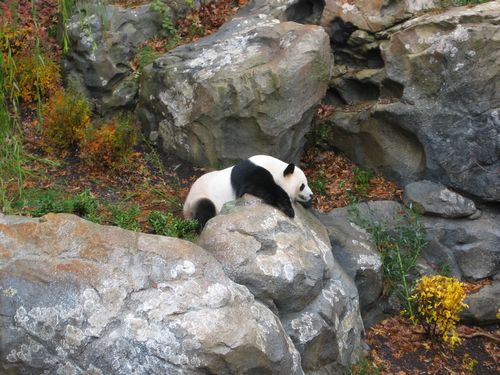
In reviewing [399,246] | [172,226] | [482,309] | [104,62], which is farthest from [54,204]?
[482,309]

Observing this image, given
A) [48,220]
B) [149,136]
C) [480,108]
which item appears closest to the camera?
[48,220]

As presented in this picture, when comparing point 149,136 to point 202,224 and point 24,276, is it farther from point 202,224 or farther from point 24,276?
Result: point 24,276

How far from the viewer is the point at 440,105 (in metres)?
8.98

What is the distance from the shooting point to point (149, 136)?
9.89 metres

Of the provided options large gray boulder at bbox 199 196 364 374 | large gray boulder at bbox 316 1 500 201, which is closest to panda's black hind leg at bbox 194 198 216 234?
large gray boulder at bbox 199 196 364 374

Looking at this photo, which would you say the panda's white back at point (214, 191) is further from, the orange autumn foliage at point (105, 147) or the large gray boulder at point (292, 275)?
the orange autumn foliage at point (105, 147)

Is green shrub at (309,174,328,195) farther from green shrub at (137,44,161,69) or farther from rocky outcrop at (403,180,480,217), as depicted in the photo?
green shrub at (137,44,161,69)

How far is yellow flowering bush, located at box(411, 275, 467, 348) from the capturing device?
752 centimetres

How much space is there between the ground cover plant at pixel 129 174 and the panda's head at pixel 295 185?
1124mm

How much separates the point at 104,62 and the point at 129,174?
1.90 metres

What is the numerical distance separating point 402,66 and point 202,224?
11.5ft

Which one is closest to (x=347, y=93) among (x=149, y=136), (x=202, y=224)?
(x=149, y=136)

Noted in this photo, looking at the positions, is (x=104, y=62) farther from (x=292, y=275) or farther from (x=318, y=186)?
(x=292, y=275)

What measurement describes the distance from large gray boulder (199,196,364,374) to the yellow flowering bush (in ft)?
2.87
